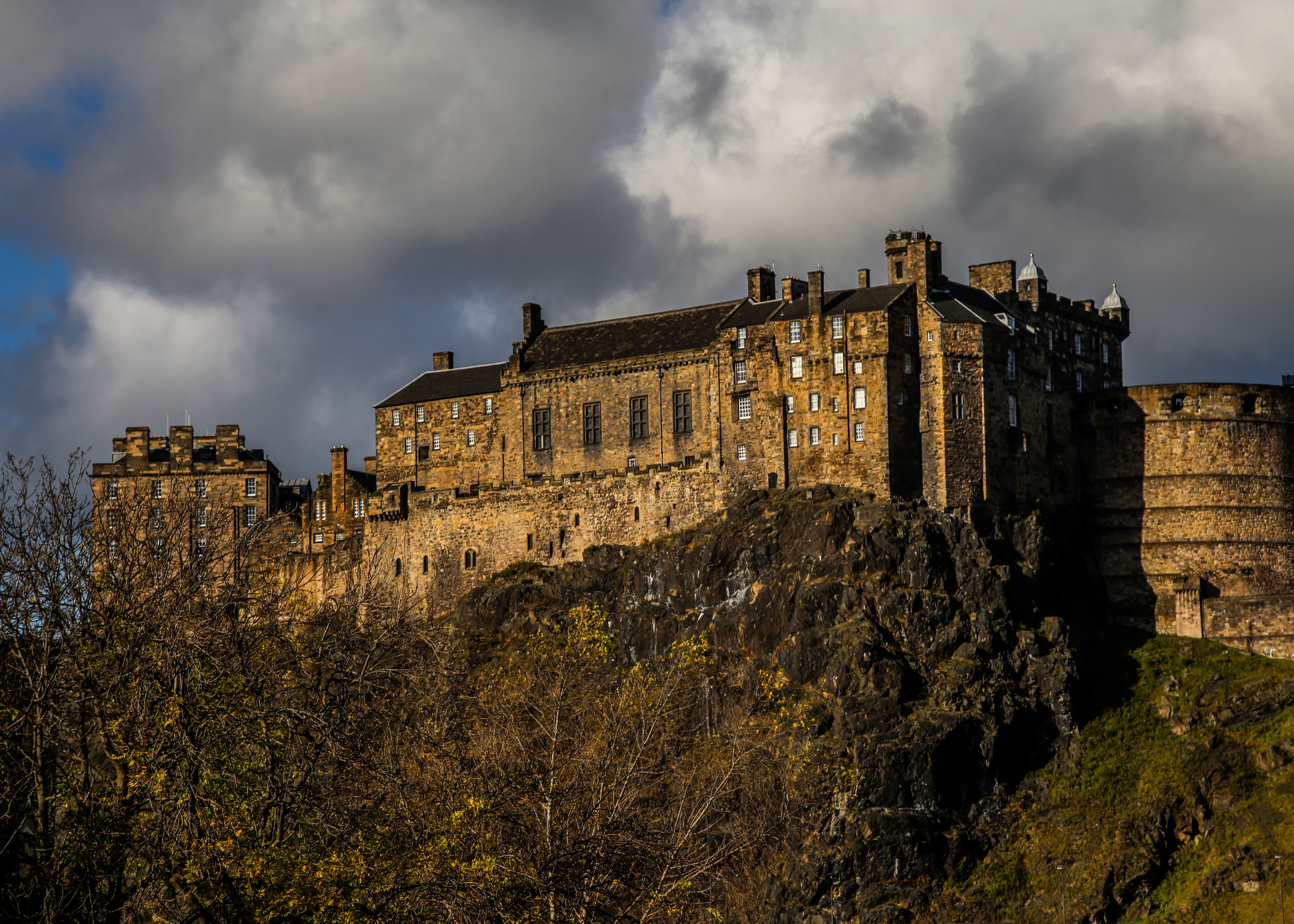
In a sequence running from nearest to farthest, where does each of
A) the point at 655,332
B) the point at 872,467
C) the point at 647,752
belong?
the point at 647,752 < the point at 872,467 < the point at 655,332

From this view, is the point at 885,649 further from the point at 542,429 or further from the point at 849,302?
the point at 542,429

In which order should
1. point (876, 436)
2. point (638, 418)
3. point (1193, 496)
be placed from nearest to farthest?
1. point (876, 436)
2. point (1193, 496)
3. point (638, 418)

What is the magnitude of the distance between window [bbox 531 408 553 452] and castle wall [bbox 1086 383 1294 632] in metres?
27.1

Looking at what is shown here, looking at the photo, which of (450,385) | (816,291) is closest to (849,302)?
(816,291)

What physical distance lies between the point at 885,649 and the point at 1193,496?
1886 cm

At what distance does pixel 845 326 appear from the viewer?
76.8 m

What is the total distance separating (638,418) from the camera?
8556 centimetres

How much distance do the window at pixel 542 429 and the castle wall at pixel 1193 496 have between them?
27071 mm

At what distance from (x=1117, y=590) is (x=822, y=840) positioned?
22068 mm

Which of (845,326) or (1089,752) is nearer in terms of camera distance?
(1089,752)

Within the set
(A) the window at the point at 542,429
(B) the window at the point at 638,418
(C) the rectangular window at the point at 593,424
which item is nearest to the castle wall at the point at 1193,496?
(B) the window at the point at 638,418

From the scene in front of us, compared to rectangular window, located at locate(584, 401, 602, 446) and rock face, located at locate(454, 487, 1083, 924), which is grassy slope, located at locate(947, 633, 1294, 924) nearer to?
rock face, located at locate(454, 487, 1083, 924)

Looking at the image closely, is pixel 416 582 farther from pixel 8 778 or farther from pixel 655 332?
Result: pixel 8 778

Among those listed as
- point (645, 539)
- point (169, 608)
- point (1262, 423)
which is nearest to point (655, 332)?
point (645, 539)
